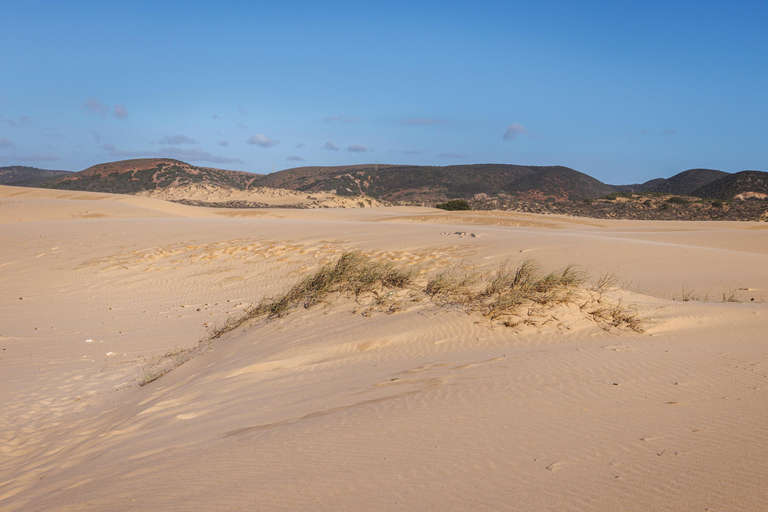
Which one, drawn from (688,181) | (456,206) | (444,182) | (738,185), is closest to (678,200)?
(456,206)

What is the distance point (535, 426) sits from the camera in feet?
9.87

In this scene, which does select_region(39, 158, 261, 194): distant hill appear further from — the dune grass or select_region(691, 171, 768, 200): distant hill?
the dune grass

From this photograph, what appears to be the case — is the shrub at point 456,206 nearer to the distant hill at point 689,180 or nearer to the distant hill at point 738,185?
the distant hill at point 738,185

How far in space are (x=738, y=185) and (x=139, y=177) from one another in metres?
66.0

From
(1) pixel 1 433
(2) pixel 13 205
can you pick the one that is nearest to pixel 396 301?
(1) pixel 1 433

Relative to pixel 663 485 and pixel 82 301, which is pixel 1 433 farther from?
pixel 82 301

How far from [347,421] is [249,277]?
8.26 m

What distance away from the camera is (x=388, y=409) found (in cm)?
A: 346

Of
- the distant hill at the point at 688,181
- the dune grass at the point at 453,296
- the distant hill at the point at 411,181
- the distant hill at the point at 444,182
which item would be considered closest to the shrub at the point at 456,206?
the distant hill at the point at 411,181

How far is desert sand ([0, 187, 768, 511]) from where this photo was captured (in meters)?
2.39

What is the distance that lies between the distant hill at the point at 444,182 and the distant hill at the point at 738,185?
56.2 feet

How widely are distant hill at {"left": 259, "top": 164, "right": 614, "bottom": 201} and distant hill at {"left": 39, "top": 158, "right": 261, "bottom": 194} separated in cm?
1250

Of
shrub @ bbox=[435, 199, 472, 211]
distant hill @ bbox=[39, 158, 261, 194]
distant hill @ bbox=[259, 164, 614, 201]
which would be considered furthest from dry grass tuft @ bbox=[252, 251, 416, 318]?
distant hill @ bbox=[259, 164, 614, 201]

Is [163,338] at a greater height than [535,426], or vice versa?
[535,426]
